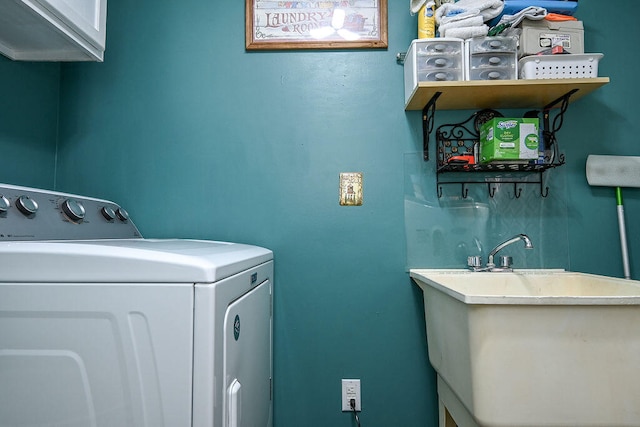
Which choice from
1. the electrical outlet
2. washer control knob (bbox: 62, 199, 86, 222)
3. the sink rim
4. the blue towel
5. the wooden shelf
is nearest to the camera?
the sink rim

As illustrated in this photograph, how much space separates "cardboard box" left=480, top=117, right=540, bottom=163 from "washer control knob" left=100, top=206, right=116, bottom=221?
1.56m

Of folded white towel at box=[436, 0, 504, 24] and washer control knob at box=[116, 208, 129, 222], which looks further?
washer control knob at box=[116, 208, 129, 222]

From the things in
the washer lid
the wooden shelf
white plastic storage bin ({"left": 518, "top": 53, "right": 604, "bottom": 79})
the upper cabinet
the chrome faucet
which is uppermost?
the upper cabinet

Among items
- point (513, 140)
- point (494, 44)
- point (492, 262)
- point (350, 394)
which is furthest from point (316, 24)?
point (350, 394)

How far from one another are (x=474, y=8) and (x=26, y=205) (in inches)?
68.8

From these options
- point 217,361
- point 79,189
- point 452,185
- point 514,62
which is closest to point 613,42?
point 514,62

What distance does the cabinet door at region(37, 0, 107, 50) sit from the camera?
119 centimetres

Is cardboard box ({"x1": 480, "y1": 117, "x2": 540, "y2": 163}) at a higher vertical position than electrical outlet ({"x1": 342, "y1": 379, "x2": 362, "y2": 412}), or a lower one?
higher

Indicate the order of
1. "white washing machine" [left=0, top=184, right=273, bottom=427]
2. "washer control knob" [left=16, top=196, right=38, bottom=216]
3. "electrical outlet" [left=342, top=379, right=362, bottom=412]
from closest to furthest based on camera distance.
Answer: "white washing machine" [left=0, top=184, right=273, bottom=427] < "washer control knob" [left=16, top=196, right=38, bottom=216] < "electrical outlet" [left=342, top=379, right=362, bottom=412]

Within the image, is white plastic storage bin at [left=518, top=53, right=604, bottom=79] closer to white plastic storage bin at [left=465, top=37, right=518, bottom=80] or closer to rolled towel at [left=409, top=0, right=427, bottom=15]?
white plastic storage bin at [left=465, top=37, right=518, bottom=80]

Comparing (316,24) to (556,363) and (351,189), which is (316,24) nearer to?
(351,189)

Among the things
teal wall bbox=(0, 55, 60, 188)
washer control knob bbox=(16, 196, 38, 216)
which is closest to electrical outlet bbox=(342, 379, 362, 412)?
washer control knob bbox=(16, 196, 38, 216)

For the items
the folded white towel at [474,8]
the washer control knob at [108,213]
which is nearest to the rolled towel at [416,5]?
the folded white towel at [474,8]

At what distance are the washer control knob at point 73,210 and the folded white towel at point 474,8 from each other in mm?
1602
